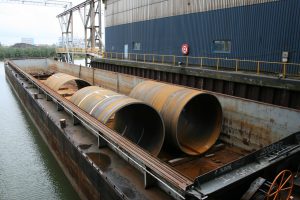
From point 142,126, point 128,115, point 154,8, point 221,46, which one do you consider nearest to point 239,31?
point 221,46

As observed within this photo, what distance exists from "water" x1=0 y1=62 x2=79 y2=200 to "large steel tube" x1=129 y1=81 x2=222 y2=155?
3780 millimetres

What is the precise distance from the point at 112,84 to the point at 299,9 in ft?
34.2

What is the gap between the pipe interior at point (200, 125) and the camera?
9.20 meters

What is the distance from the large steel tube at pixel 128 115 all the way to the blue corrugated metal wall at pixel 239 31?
8159 mm

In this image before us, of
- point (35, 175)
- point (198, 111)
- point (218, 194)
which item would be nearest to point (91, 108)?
point (35, 175)

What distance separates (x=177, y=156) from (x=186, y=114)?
2.10m

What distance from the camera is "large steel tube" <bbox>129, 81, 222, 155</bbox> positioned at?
27.9 ft

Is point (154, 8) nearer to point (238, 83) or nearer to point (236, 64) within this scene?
point (236, 64)

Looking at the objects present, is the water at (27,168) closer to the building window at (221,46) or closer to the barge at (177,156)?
the barge at (177,156)

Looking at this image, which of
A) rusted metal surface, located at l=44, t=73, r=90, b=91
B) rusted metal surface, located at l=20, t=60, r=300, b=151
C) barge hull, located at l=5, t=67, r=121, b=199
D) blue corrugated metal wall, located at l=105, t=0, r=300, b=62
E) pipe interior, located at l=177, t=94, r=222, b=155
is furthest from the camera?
rusted metal surface, located at l=44, t=73, r=90, b=91

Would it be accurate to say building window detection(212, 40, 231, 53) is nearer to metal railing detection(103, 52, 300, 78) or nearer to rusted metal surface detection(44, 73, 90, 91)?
metal railing detection(103, 52, 300, 78)

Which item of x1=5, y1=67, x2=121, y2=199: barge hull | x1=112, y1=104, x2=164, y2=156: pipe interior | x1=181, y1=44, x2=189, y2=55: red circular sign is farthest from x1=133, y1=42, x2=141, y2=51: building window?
x1=112, y1=104, x2=164, y2=156: pipe interior

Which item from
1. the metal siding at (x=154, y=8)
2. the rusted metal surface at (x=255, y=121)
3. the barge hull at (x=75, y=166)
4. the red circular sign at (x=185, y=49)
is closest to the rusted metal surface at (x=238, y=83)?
the rusted metal surface at (x=255, y=121)

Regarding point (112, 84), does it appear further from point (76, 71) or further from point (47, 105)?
point (76, 71)
